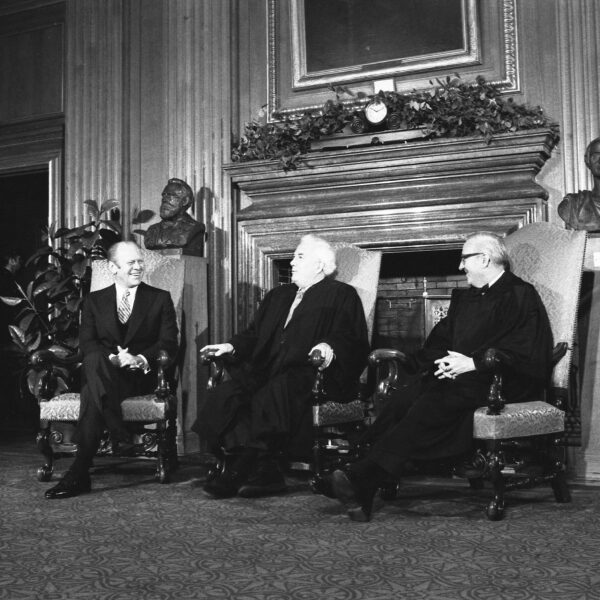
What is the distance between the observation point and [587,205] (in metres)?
4.40

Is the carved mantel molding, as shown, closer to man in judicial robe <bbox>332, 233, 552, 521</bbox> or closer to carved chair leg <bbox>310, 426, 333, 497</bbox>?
man in judicial robe <bbox>332, 233, 552, 521</bbox>

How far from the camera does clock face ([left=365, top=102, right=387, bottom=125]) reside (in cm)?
511

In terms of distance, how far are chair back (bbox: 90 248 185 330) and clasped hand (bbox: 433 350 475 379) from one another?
78.1 inches

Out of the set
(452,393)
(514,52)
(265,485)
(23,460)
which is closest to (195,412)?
(23,460)

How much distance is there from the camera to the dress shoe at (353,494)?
3145 mm

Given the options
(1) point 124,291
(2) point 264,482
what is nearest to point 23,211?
(1) point 124,291

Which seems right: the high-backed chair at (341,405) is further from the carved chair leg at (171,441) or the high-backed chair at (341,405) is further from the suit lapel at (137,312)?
the suit lapel at (137,312)

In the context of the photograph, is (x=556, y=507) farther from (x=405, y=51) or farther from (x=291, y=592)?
(x=405, y=51)

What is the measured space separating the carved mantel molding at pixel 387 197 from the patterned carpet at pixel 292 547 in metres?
1.68

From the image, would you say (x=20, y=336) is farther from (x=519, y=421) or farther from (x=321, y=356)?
(x=519, y=421)

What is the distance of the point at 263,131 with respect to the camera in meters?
5.52

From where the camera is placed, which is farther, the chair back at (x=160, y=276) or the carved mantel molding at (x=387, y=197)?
the chair back at (x=160, y=276)

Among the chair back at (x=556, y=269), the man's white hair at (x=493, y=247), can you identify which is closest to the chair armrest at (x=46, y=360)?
the man's white hair at (x=493, y=247)

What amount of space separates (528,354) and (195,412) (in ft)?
8.11
